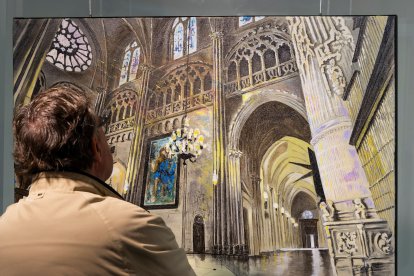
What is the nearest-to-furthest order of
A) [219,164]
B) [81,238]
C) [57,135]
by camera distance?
[81,238] < [57,135] < [219,164]

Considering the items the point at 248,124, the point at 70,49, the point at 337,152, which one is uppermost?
the point at 70,49

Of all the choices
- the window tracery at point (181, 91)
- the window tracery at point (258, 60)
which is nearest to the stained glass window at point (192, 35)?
the window tracery at point (181, 91)

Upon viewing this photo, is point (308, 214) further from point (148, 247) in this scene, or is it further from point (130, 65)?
point (148, 247)

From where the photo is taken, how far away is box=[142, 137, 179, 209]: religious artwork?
13.3 feet

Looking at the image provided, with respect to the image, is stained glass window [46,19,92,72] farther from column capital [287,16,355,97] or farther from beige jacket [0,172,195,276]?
beige jacket [0,172,195,276]

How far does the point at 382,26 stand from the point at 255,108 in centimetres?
113

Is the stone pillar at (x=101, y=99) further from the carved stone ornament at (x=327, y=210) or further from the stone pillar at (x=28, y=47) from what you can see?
the carved stone ornament at (x=327, y=210)

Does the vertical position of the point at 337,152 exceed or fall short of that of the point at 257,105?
A: it falls short

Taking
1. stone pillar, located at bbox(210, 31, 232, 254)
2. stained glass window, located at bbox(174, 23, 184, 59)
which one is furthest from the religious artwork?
stained glass window, located at bbox(174, 23, 184, 59)

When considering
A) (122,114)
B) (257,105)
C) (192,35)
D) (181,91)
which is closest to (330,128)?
(257,105)

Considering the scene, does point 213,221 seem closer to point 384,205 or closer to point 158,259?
point 384,205

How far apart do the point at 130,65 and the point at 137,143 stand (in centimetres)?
63

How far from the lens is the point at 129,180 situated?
4129mm

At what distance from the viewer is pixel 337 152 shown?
3.89 meters
